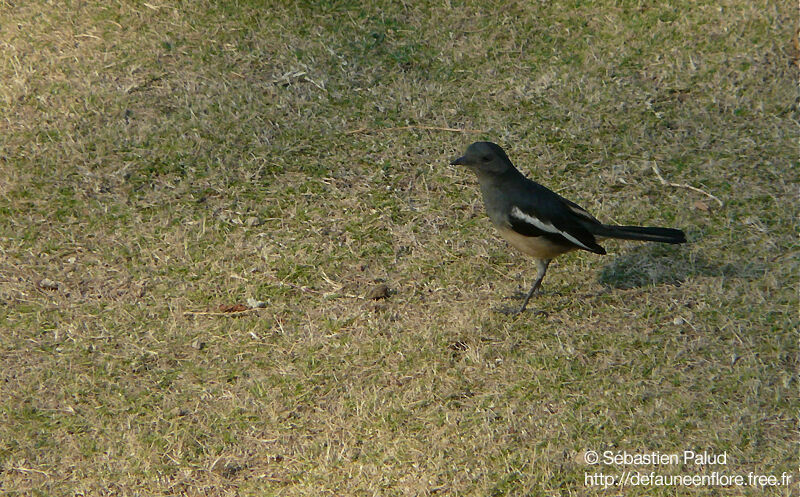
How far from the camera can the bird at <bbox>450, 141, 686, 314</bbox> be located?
5.46 metres

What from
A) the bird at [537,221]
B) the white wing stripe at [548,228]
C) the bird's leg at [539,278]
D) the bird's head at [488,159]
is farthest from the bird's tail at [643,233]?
the bird's head at [488,159]

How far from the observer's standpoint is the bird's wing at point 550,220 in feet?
17.9

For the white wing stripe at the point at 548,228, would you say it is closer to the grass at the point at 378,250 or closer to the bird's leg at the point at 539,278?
the bird's leg at the point at 539,278

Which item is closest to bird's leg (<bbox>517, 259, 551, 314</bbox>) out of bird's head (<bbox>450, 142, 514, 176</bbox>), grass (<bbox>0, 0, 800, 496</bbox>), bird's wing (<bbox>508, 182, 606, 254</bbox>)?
grass (<bbox>0, 0, 800, 496</bbox>)

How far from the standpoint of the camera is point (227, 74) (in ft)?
24.9

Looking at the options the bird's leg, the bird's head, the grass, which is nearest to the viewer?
the grass

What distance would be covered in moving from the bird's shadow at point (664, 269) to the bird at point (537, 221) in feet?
1.35

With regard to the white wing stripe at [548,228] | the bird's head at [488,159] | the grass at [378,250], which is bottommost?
the grass at [378,250]

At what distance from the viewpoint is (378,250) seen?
20.2 feet

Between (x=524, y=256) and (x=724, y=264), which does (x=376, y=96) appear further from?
(x=724, y=264)

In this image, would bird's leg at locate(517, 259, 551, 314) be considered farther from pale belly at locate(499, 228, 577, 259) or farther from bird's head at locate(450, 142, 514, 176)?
bird's head at locate(450, 142, 514, 176)

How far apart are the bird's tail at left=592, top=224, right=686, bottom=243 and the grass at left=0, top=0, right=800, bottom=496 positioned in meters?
0.43

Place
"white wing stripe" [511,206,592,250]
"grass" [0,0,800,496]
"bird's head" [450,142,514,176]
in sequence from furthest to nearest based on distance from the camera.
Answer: "bird's head" [450,142,514,176], "white wing stripe" [511,206,592,250], "grass" [0,0,800,496]

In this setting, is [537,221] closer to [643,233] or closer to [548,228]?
[548,228]
